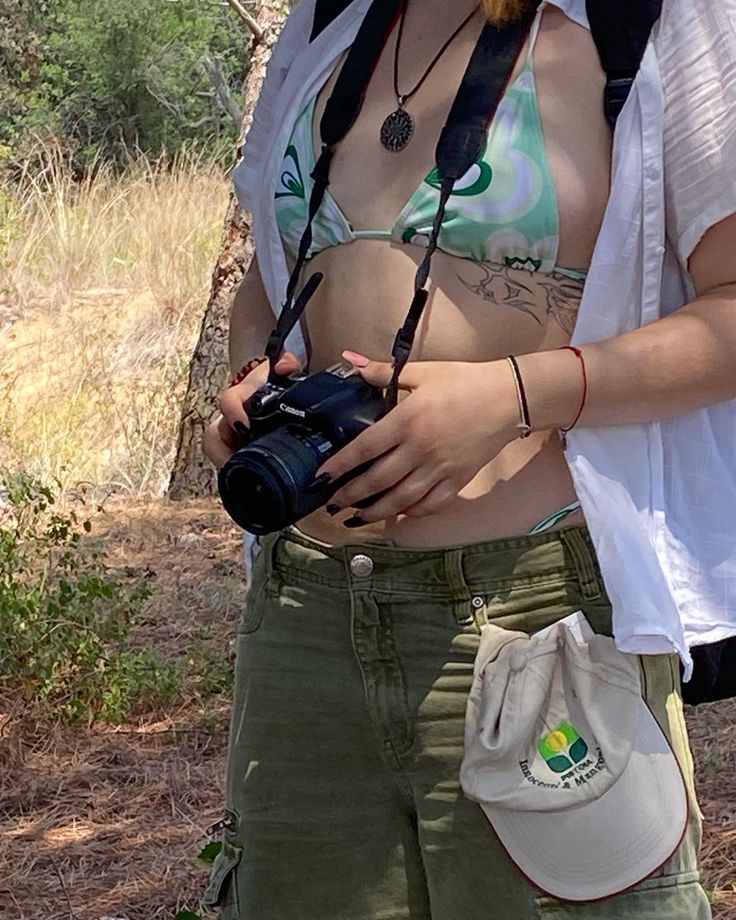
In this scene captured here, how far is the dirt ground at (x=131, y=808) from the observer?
3.38m

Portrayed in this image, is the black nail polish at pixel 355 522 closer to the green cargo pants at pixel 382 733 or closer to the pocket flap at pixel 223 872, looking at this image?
the green cargo pants at pixel 382 733

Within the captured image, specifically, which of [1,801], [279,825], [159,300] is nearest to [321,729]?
[279,825]

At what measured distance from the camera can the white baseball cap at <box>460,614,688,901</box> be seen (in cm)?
142

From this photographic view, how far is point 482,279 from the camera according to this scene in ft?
5.11

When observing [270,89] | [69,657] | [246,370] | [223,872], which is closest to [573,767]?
[223,872]

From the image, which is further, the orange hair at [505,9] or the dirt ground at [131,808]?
the dirt ground at [131,808]

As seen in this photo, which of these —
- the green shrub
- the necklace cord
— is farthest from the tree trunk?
the necklace cord

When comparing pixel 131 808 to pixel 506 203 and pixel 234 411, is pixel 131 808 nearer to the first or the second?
pixel 234 411

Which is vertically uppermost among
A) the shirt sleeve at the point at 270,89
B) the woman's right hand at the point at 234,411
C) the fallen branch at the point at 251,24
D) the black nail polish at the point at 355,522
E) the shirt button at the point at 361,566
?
the fallen branch at the point at 251,24

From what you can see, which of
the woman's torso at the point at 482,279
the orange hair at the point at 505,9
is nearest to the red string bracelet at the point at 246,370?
the woman's torso at the point at 482,279

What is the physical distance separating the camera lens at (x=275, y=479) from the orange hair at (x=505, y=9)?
19.3 inches

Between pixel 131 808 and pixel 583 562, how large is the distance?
261cm

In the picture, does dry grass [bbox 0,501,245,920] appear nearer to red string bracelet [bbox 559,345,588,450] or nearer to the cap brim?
the cap brim

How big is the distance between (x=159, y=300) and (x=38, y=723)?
18.9 ft
